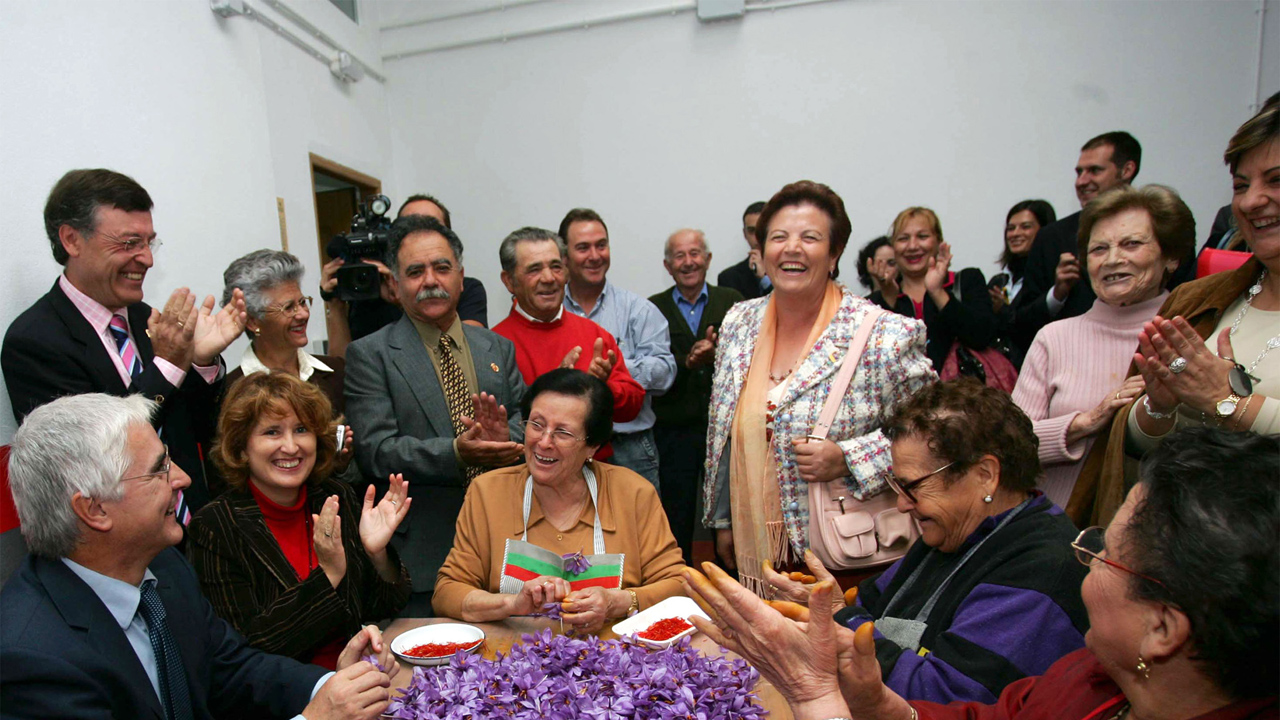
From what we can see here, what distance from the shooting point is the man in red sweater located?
260 cm

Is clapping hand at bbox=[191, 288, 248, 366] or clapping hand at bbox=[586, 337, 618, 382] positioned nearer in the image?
clapping hand at bbox=[191, 288, 248, 366]

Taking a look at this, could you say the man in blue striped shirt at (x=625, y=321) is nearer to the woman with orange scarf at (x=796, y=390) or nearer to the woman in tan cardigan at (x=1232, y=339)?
the woman with orange scarf at (x=796, y=390)

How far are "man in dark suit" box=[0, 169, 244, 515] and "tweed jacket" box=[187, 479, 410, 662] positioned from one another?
0.45m

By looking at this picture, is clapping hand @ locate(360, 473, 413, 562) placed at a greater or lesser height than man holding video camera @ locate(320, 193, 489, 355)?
lesser

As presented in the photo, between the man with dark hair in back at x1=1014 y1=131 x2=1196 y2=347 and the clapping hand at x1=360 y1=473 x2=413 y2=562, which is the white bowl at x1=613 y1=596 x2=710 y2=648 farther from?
the man with dark hair in back at x1=1014 y1=131 x2=1196 y2=347

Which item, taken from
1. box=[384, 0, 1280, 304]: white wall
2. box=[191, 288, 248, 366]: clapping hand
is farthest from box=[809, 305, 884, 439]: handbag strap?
box=[384, 0, 1280, 304]: white wall

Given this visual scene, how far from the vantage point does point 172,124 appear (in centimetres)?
338

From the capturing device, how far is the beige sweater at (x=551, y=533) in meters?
1.91

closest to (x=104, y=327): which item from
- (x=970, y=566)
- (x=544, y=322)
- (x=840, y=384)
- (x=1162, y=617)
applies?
(x=544, y=322)

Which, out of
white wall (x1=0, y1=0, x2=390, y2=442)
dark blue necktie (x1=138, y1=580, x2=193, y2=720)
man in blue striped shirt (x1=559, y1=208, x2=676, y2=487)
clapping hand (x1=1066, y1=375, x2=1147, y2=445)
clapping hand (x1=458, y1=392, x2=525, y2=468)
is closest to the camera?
dark blue necktie (x1=138, y1=580, x2=193, y2=720)

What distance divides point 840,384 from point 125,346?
213 cm

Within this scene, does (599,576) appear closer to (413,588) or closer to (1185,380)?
(413,588)

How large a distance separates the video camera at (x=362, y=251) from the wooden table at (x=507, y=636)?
148cm

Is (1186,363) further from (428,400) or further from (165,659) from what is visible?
(165,659)
